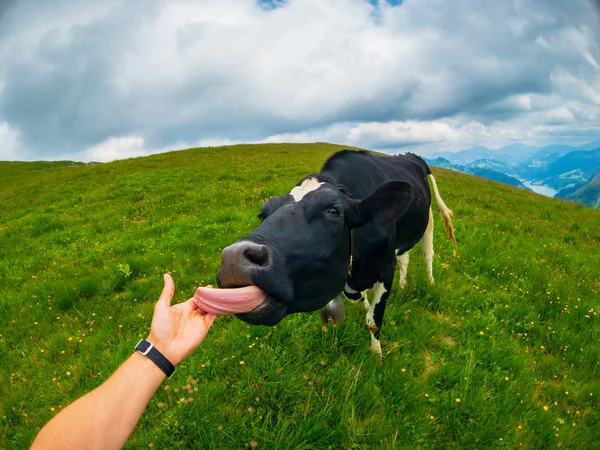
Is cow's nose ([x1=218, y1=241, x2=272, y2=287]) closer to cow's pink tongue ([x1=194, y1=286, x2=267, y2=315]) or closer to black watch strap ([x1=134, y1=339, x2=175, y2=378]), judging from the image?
cow's pink tongue ([x1=194, y1=286, x2=267, y2=315])

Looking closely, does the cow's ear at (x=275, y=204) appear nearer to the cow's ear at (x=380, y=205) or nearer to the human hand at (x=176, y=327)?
the cow's ear at (x=380, y=205)

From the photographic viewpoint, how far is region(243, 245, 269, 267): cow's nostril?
260cm

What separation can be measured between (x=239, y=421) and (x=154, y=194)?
15.9m

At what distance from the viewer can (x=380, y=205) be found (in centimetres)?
362

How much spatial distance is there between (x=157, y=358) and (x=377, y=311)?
3469 mm

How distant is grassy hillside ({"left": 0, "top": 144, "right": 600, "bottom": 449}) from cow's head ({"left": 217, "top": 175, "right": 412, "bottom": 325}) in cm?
147

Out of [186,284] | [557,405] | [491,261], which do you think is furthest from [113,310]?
[491,261]

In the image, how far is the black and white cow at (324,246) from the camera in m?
2.67

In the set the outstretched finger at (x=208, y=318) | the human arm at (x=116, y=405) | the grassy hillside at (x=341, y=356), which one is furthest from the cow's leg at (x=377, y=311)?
the human arm at (x=116, y=405)

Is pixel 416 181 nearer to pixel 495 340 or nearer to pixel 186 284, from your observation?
pixel 495 340

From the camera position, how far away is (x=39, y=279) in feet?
26.9

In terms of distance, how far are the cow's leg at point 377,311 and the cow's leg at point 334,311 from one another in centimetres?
48

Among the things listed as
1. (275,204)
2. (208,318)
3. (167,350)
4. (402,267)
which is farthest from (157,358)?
(402,267)

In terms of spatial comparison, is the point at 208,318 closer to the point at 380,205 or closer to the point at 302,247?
the point at 302,247
